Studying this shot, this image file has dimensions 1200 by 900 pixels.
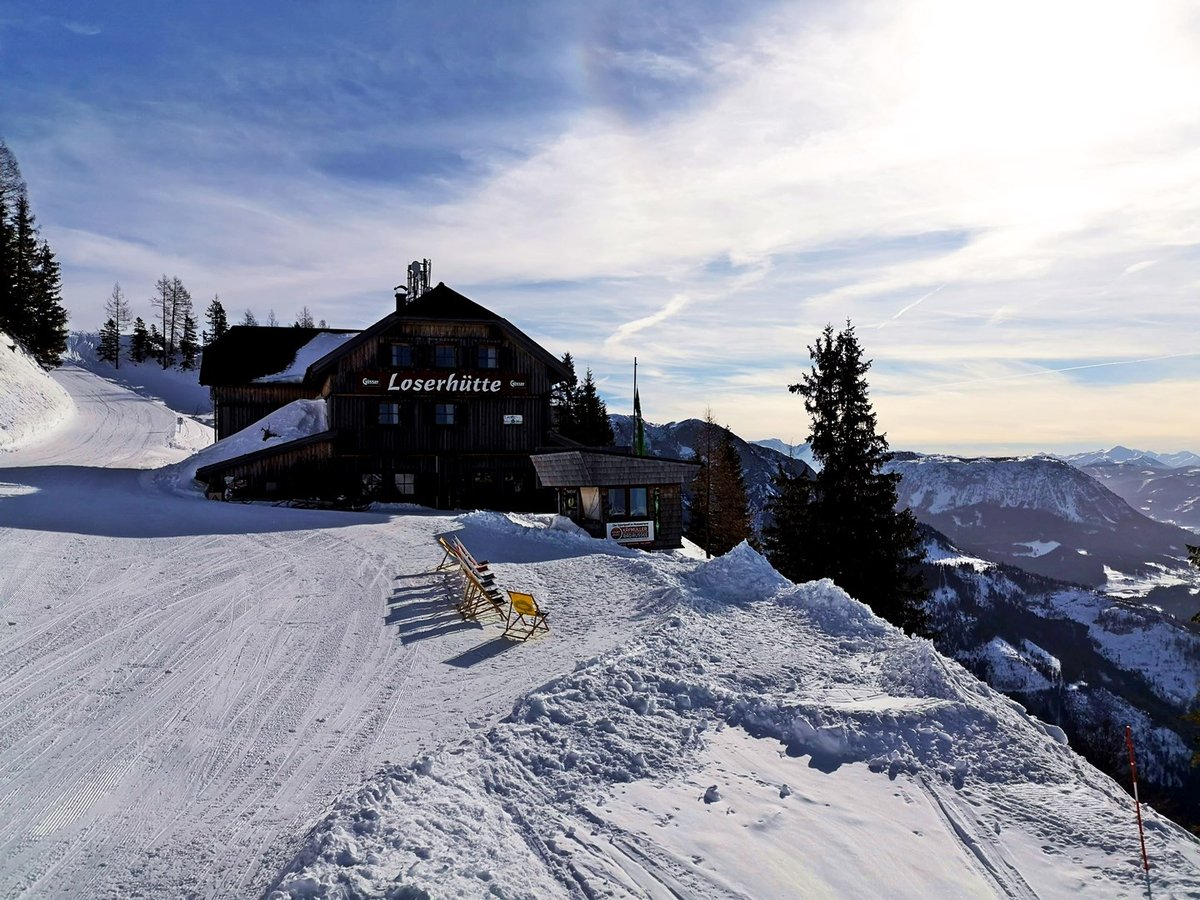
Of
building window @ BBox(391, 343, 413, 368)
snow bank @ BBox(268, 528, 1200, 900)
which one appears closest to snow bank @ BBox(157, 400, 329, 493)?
building window @ BBox(391, 343, 413, 368)

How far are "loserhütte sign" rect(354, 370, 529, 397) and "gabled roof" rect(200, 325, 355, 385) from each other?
419 inches

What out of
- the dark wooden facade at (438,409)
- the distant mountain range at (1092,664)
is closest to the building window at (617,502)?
the dark wooden facade at (438,409)

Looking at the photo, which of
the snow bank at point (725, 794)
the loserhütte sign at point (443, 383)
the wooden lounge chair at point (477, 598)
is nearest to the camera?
the snow bank at point (725, 794)

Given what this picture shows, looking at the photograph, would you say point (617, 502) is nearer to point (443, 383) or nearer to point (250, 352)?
point (443, 383)

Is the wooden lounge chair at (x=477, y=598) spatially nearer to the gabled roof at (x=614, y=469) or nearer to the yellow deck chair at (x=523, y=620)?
the yellow deck chair at (x=523, y=620)

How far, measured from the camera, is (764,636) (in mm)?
11617

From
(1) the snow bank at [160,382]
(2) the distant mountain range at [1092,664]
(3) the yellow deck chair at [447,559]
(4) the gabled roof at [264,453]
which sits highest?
(1) the snow bank at [160,382]

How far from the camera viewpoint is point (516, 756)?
727 centimetres

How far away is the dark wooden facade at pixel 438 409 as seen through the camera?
31.3 metres

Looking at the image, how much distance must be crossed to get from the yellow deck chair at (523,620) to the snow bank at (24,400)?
3738cm

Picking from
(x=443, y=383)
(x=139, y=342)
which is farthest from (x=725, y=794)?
(x=139, y=342)

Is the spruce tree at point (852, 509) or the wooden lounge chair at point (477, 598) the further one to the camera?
the spruce tree at point (852, 509)

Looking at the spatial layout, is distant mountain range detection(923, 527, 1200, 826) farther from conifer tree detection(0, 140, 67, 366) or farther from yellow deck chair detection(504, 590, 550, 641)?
conifer tree detection(0, 140, 67, 366)

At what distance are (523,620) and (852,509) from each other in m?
15.9
